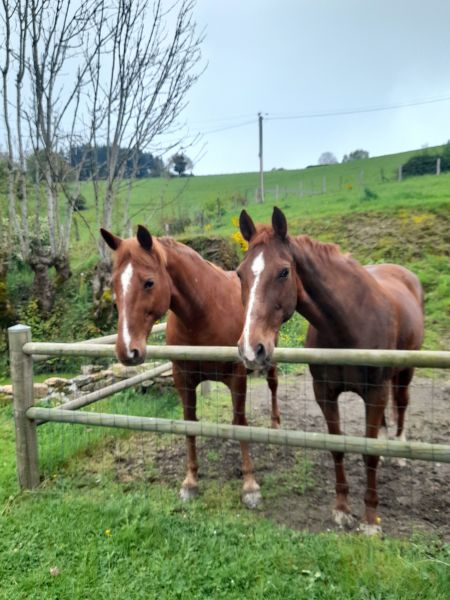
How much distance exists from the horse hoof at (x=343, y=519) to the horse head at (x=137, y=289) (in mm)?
1638

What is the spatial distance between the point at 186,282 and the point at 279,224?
948 millimetres

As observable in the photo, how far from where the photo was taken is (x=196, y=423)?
254 cm

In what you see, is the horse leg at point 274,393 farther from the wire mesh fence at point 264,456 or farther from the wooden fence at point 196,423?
the wooden fence at point 196,423

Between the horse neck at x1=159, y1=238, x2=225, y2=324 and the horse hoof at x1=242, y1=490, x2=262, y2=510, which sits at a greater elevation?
the horse neck at x1=159, y1=238, x2=225, y2=324

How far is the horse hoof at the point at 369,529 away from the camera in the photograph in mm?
2535

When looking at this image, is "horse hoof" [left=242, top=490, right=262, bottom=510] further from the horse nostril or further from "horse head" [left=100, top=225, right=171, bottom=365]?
the horse nostril

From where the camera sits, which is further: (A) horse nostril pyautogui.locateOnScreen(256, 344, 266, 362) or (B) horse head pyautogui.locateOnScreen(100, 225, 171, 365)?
(B) horse head pyautogui.locateOnScreen(100, 225, 171, 365)

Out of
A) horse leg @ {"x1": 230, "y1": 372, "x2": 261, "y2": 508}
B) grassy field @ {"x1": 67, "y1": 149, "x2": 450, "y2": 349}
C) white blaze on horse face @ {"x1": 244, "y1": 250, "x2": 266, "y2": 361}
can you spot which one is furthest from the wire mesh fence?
grassy field @ {"x1": 67, "y1": 149, "x2": 450, "y2": 349}

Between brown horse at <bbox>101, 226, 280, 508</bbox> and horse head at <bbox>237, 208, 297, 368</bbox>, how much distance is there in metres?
0.65

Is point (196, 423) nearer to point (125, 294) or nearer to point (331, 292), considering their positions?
point (125, 294)

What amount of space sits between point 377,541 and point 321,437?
2.21 ft

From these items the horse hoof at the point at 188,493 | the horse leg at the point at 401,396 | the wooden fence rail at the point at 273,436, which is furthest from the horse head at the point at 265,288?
the horse leg at the point at 401,396

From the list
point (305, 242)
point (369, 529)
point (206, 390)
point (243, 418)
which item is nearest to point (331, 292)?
point (305, 242)

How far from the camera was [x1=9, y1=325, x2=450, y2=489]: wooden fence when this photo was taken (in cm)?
206
